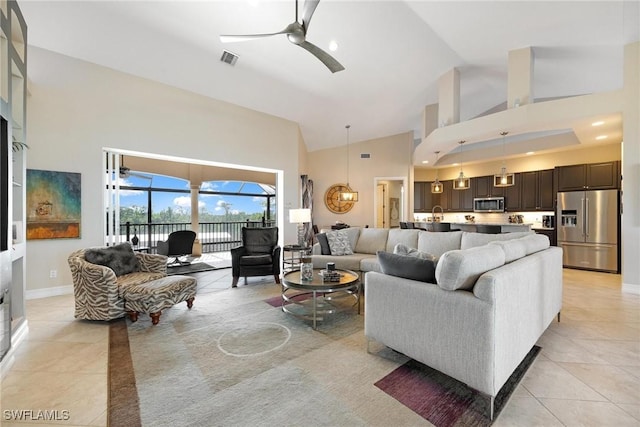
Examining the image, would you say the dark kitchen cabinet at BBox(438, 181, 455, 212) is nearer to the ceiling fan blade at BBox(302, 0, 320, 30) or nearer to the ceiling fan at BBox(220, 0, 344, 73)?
the ceiling fan at BBox(220, 0, 344, 73)

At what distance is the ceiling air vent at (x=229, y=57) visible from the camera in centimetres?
Answer: 445

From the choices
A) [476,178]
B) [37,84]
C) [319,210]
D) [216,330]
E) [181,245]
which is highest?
[37,84]

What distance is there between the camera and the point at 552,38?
4.04 meters

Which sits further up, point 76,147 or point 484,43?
point 484,43

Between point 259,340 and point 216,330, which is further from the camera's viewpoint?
point 216,330

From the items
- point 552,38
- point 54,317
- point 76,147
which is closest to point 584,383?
point 552,38

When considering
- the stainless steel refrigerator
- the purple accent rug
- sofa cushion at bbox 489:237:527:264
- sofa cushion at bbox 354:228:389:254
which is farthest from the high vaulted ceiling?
the purple accent rug

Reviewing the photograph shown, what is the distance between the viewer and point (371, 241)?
16.4 ft

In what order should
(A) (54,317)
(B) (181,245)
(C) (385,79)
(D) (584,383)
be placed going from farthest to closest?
(B) (181,245), (C) (385,79), (A) (54,317), (D) (584,383)

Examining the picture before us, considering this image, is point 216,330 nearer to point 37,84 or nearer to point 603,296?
point 37,84

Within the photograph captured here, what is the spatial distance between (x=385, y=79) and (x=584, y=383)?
516 cm

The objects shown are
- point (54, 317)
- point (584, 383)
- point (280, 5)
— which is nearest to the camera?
point (584, 383)

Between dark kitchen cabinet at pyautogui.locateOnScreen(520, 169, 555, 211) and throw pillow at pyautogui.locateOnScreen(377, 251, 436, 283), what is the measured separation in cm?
624

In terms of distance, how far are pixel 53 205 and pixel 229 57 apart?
11.4ft
